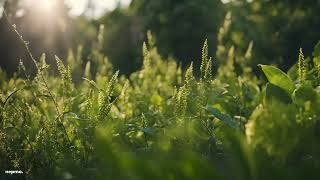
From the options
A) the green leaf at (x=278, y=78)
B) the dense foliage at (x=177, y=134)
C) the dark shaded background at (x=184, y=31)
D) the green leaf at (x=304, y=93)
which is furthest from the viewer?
the dark shaded background at (x=184, y=31)

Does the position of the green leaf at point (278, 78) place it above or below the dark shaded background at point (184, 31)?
below

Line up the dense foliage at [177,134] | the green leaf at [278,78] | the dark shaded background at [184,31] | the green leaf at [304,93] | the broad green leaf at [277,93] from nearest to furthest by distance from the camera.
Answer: the dense foliage at [177,134], the green leaf at [304,93], the broad green leaf at [277,93], the green leaf at [278,78], the dark shaded background at [184,31]

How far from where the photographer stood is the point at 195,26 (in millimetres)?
19672

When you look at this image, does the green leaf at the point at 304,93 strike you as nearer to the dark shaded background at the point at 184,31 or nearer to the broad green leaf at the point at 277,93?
the broad green leaf at the point at 277,93

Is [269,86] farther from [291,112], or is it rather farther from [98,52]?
[98,52]

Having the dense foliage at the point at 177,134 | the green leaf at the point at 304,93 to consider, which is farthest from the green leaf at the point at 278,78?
the green leaf at the point at 304,93

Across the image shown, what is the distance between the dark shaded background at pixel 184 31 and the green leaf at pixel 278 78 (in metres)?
4.00

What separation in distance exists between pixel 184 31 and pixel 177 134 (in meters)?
17.7

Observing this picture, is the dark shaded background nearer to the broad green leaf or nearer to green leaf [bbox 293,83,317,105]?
the broad green leaf

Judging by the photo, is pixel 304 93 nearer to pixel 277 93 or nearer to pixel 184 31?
pixel 277 93

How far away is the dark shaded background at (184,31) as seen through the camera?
467 inches

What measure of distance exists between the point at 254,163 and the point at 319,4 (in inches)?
449

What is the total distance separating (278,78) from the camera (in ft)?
8.04

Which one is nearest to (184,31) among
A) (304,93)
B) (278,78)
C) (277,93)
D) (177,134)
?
(278,78)
